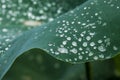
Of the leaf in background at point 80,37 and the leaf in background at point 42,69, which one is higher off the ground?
the leaf in background at point 80,37

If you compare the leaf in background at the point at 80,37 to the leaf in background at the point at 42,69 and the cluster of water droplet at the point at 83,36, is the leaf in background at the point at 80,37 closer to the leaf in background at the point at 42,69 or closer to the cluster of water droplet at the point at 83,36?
the cluster of water droplet at the point at 83,36

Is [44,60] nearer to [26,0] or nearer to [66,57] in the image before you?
[26,0]

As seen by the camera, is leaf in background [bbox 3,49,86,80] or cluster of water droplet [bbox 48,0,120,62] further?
leaf in background [bbox 3,49,86,80]

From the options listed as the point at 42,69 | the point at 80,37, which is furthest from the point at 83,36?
the point at 42,69

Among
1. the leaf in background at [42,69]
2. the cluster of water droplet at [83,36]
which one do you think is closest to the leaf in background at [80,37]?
the cluster of water droplet at [83,36]

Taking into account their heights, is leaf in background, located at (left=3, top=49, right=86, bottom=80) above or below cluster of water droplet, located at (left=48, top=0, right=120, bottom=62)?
below

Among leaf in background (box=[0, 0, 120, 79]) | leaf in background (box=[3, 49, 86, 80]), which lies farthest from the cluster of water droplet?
leaf in background (box=[3, 49, 86, 80])

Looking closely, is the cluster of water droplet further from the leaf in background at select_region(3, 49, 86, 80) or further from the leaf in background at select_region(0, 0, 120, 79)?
the leaf in background at select_region(3, 49, 86, 80)

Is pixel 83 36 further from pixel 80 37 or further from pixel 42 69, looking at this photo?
pixel 42 69
